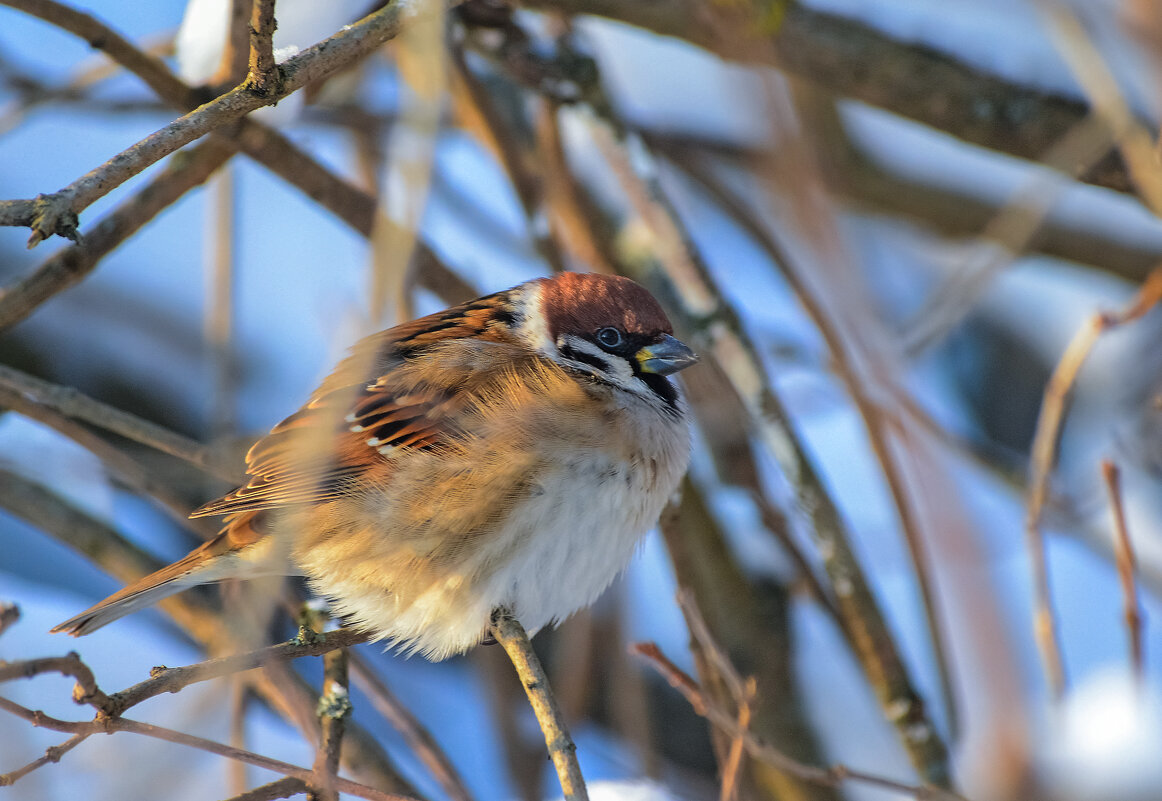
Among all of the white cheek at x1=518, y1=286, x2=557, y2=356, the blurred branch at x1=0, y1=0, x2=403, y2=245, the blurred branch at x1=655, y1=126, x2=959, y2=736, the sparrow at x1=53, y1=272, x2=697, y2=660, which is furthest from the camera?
the blurred branch at x1=655, y1=126, x2=959, y2=736

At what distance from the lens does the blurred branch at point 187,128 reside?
1443mm

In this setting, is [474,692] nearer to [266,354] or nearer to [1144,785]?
[266,354]

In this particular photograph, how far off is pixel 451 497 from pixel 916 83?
6.36ft

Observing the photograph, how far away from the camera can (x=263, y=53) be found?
1550 mm

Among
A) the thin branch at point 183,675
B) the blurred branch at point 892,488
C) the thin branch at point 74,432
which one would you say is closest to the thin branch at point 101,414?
the thin branch at point 74,432

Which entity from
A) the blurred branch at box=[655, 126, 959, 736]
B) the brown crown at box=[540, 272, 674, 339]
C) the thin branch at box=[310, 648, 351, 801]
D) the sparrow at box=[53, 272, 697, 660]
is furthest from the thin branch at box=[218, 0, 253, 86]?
the blurred branch at box=[655, 126, 959, 736]

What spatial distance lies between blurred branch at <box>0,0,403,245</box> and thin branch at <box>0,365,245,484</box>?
0.93m

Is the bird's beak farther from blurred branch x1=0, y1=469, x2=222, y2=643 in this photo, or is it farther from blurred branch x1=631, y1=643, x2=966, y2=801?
blurred branch x1=0, y1=469, x2=222, y2=643

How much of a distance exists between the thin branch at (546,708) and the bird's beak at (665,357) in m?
0.71

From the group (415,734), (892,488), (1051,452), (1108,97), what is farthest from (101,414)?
(1108,97)

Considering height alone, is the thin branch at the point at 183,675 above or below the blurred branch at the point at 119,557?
below

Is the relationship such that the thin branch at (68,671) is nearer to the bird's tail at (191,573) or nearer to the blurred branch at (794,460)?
the bird's tail at (191,573)

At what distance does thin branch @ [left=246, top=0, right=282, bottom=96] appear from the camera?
1.55 meters

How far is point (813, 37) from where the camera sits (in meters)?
3.15
